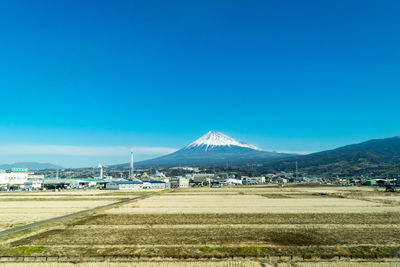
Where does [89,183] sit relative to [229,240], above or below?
below

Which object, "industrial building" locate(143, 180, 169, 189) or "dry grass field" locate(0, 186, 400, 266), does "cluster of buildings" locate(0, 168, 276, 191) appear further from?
"dry grass field" locate(0, 186, 400, 266)

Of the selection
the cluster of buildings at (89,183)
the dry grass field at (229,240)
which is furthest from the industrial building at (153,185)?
the dry grass field at (229,240)

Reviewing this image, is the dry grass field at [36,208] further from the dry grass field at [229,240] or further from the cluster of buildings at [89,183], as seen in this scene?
the cluster of buildings at [89,183]

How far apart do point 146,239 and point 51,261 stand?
5.19 m

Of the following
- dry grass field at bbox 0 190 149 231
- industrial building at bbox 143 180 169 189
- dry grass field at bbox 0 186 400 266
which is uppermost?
dry grass field at bbox 0 186 400 266

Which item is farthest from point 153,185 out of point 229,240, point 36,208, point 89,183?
point 229,240

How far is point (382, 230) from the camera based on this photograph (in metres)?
17.5

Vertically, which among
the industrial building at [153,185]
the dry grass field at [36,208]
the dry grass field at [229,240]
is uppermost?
the dry grass field at [229,240]

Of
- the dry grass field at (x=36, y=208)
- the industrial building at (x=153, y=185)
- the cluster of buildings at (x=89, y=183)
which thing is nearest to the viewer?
the dry grass field at (x=36, y=208)

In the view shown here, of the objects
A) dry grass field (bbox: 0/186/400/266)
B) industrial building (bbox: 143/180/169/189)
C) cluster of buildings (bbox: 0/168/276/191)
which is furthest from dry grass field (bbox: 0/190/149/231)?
industrial building (bbox: 143/180/169/189)

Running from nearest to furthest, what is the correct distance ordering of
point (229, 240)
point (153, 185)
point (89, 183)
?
point (229, 240), point (153, 185), point (89, 183)

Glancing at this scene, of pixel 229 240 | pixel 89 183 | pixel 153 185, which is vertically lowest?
pixel 153 185

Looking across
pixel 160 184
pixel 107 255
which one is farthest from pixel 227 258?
pixel 160 184

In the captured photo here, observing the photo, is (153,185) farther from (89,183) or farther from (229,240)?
(229,240)
